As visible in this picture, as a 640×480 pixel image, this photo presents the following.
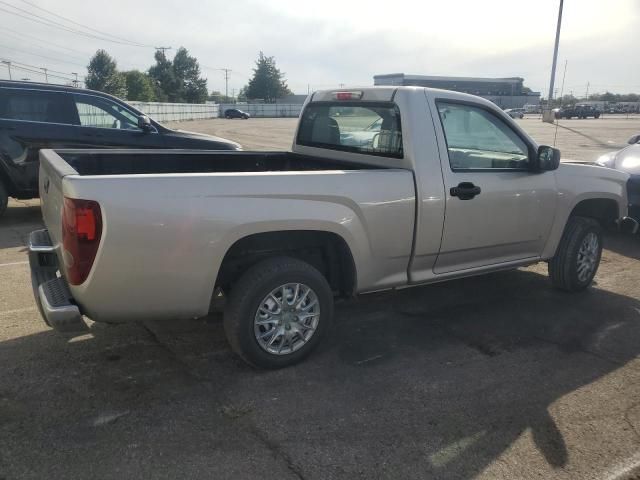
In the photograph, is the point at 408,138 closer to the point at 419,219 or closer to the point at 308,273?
the point at 419,219

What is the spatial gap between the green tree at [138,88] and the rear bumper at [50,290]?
261 feet

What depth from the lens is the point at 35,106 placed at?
8.02 meters

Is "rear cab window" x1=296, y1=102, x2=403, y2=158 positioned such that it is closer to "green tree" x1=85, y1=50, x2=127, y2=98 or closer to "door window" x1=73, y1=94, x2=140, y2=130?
"door window" x1=73, y1=94, x2=140, y2=130

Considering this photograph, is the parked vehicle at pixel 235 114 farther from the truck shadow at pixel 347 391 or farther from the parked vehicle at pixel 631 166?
the truck shadow at pixel 347 391

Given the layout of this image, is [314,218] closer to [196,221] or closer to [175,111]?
[196,221]

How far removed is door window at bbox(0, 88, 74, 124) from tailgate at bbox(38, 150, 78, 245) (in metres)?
4.49

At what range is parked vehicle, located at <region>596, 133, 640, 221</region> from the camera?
295 inches

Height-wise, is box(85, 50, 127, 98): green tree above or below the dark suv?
above

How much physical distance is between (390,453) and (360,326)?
68.0 inches

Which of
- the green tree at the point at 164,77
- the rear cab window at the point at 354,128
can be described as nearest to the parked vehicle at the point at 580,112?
the green tree at the point at 164,77

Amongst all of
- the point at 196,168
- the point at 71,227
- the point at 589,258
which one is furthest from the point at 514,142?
the point at 71,227

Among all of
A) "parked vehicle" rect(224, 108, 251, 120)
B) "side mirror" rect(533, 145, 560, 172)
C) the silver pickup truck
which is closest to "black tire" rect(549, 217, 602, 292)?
the silver pickup truck

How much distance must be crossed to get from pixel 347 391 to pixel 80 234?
5.97ft

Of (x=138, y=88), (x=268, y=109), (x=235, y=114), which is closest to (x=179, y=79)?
(x=138, y=88)
